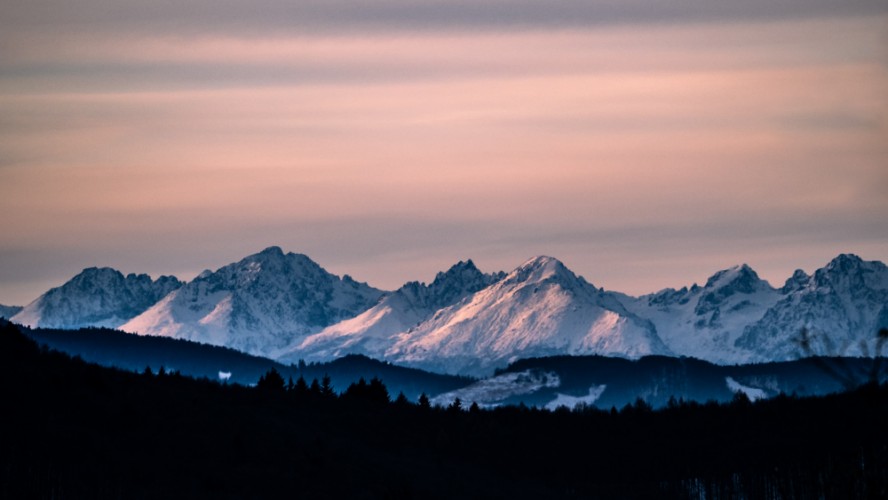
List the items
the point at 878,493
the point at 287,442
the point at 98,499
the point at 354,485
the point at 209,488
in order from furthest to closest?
the point at 287,442, the point at 354,485, the point at 209,488, the point at 98,499, the point at 878,493

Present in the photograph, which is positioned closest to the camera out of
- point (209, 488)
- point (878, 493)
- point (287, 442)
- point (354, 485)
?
point (878, 493)

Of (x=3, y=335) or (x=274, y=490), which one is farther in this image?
(x=3, y=335)

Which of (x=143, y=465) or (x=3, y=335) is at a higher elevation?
(x=3, y=335)

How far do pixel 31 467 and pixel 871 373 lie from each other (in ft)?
392

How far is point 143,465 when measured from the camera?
171m

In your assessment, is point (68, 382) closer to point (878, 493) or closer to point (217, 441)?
point (217, 441)

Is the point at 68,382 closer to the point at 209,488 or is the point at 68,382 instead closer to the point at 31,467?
the point at 209,488

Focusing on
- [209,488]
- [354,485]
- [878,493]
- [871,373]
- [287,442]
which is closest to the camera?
[871,373]

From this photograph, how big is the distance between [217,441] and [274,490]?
15303 mm

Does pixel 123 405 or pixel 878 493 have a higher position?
pixel 123 405

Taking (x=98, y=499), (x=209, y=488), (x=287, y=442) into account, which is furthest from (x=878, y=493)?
(x=287, y=442)

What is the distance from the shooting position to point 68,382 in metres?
188

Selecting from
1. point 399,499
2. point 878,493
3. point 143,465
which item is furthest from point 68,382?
point 878,493

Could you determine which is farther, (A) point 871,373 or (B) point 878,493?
(B) point 878,493
